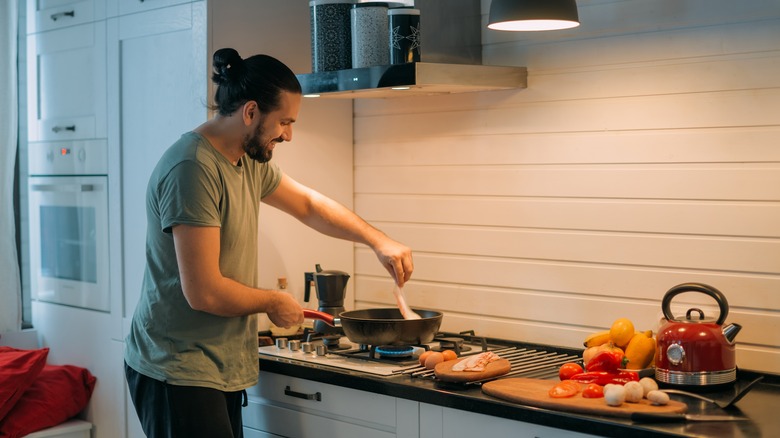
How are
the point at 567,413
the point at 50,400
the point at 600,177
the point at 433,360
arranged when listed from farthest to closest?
the point at 50,400 < the point at 600,177 < the point at 433,360 < the point at 567,413

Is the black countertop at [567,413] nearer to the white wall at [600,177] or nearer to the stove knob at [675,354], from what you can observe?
the stove knob at [675,354]

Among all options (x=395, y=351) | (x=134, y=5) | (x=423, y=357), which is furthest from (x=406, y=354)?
(x=134, y=5)

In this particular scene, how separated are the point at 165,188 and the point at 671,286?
54.4 inches

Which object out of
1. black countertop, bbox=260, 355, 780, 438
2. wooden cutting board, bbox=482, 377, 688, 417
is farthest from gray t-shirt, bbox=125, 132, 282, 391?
wooden cutting board, bbox=482, 377, 688, 417

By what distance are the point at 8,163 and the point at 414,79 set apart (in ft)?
5.92

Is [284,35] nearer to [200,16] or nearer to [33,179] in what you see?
[200,16]

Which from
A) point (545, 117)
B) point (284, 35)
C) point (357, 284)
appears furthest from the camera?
point (357, 284)

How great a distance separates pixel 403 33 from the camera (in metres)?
2.67

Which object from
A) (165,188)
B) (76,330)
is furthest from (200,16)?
(76,330)

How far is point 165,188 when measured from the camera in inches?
91.7

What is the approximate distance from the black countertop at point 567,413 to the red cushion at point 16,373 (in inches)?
38.7

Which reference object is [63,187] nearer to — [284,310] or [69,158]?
[69,158]

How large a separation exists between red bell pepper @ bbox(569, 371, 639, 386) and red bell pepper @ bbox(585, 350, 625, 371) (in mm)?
44

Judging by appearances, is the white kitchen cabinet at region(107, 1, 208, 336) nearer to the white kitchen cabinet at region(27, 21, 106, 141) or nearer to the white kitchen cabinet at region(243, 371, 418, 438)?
the white kitchen cabinet at region(27, 21, 106, 141)
